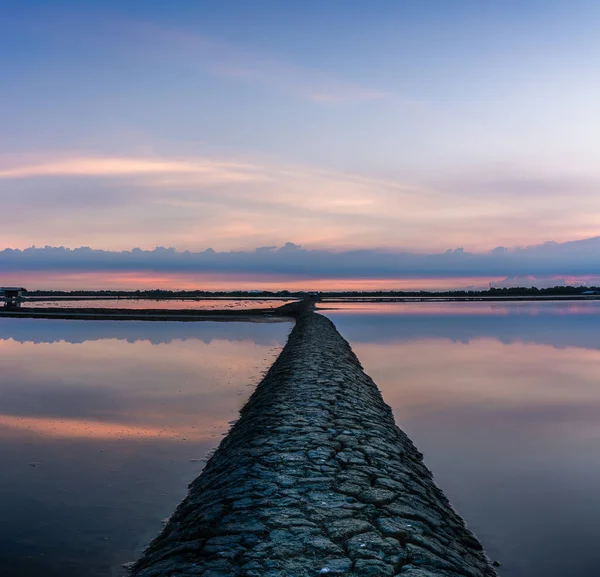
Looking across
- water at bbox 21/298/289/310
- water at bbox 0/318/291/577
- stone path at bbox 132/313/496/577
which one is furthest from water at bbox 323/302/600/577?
water at bbox 21/298/289/310

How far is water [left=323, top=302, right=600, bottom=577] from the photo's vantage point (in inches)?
222

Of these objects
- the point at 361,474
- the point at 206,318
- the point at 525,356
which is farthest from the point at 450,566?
the point at 206,318

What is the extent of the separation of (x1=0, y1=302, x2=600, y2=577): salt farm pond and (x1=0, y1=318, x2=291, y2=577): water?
3 centimetres

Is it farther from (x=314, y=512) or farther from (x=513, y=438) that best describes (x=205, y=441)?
(x=513, y=438)

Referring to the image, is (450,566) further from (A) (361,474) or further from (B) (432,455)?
(B) (432,455)

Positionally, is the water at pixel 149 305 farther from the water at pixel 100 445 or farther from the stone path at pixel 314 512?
the stone path at pixel 314 512

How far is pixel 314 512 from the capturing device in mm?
4918

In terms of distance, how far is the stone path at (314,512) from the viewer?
414 centimetres

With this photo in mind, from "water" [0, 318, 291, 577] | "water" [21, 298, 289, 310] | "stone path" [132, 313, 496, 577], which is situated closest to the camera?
"stone path" [132, 313, 496, 577]

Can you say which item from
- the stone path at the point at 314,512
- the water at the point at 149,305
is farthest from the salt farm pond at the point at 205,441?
the water at the point at 149,305

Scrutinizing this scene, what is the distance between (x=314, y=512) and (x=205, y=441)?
4366 mm

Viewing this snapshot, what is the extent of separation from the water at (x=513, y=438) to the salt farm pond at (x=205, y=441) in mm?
27

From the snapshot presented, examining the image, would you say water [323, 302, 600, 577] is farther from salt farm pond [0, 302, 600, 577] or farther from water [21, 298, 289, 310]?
water [21, 298, 289, 310]

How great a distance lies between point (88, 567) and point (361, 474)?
2.88m
